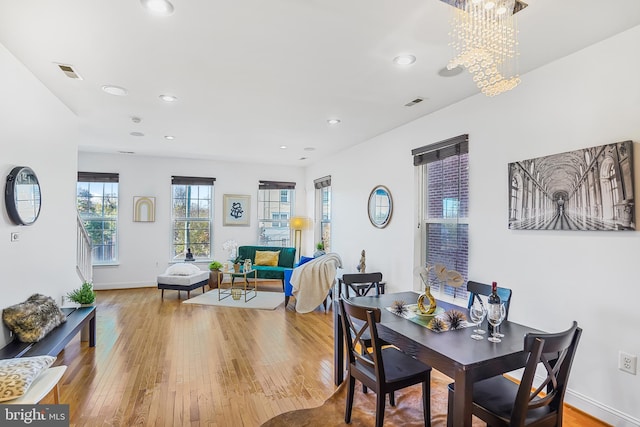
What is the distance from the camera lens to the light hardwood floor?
2.46 metres

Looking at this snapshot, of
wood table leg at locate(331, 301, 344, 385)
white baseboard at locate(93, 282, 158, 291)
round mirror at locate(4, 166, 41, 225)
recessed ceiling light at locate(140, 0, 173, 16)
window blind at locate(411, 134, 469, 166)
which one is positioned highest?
recessed ceiling light at locate(140, 0, 173, 16)

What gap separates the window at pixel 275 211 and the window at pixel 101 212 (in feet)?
9.77

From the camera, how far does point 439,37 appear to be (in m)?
2.36

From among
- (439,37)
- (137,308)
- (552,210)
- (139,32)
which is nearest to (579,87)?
(552,210)

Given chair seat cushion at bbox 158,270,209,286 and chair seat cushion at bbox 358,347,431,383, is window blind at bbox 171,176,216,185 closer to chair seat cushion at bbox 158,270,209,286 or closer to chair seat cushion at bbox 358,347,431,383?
chair seat cushion at bbox 158,270,209,286

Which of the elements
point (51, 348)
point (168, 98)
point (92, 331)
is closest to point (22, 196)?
point (51, 348)

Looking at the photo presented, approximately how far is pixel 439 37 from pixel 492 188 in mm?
1556

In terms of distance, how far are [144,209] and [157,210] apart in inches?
9.6

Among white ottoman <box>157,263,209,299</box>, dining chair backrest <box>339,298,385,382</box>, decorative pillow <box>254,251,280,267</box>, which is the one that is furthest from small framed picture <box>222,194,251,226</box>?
dining chair backrest <box>339,298,385,382</box>

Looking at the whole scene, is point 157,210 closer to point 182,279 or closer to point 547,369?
point 182,279

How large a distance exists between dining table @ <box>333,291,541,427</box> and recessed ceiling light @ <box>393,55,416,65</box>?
1980 millimetres

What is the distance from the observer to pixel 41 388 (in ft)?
6.51

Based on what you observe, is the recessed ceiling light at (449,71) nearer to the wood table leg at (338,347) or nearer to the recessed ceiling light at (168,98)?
the wood table leg at (338,347)

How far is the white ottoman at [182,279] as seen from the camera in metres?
5.98
